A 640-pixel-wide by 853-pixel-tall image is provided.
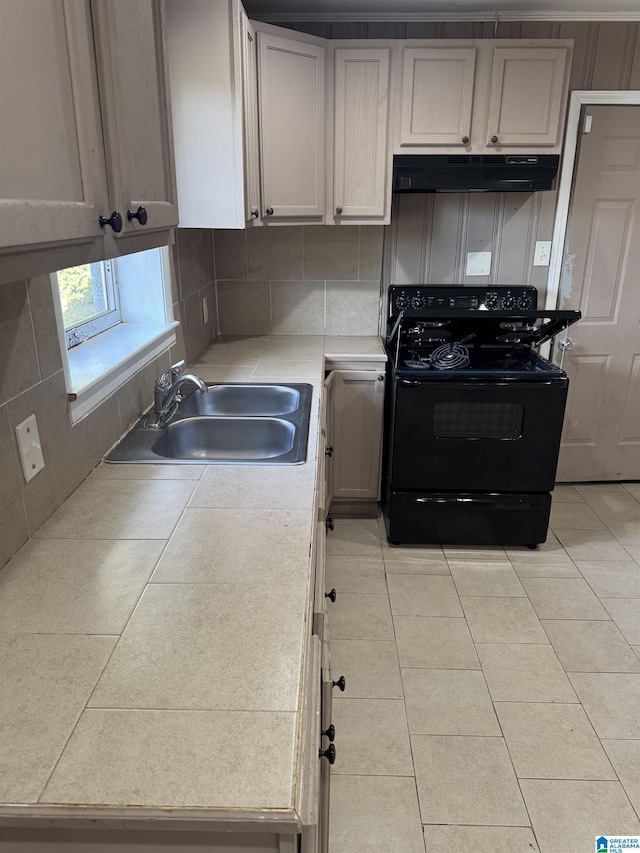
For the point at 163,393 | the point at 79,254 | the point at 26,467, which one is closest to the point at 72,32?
the point at 79,254

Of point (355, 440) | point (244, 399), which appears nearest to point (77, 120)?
point (244, 399)

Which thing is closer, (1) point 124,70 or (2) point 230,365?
(1) point 124,70

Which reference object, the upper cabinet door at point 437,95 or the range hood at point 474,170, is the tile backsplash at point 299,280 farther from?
the upper cabinet door at point 437,95

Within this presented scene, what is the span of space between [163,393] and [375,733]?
1224mm

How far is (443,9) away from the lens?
2.55 metres

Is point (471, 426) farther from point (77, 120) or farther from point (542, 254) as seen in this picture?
point (77, 120)

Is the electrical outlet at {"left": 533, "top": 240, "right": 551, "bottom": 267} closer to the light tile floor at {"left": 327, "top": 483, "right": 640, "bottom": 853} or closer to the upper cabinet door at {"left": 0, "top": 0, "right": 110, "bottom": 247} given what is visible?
the light tile floor at {"left": 327, "top": 483, "right": 640, "bottom": 853}

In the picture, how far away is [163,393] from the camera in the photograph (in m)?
1.91

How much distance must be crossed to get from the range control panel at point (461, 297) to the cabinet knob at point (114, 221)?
221 cm

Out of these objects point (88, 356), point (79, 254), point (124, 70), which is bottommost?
point (88, 356)

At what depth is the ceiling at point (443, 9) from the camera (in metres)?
2.49

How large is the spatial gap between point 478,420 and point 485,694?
3.70ft

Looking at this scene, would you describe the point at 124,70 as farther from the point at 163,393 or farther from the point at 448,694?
the point at 448,694

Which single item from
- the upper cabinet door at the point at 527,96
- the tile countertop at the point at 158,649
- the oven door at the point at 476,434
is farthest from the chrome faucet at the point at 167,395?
the upper cabinet door at the point at 527,96
